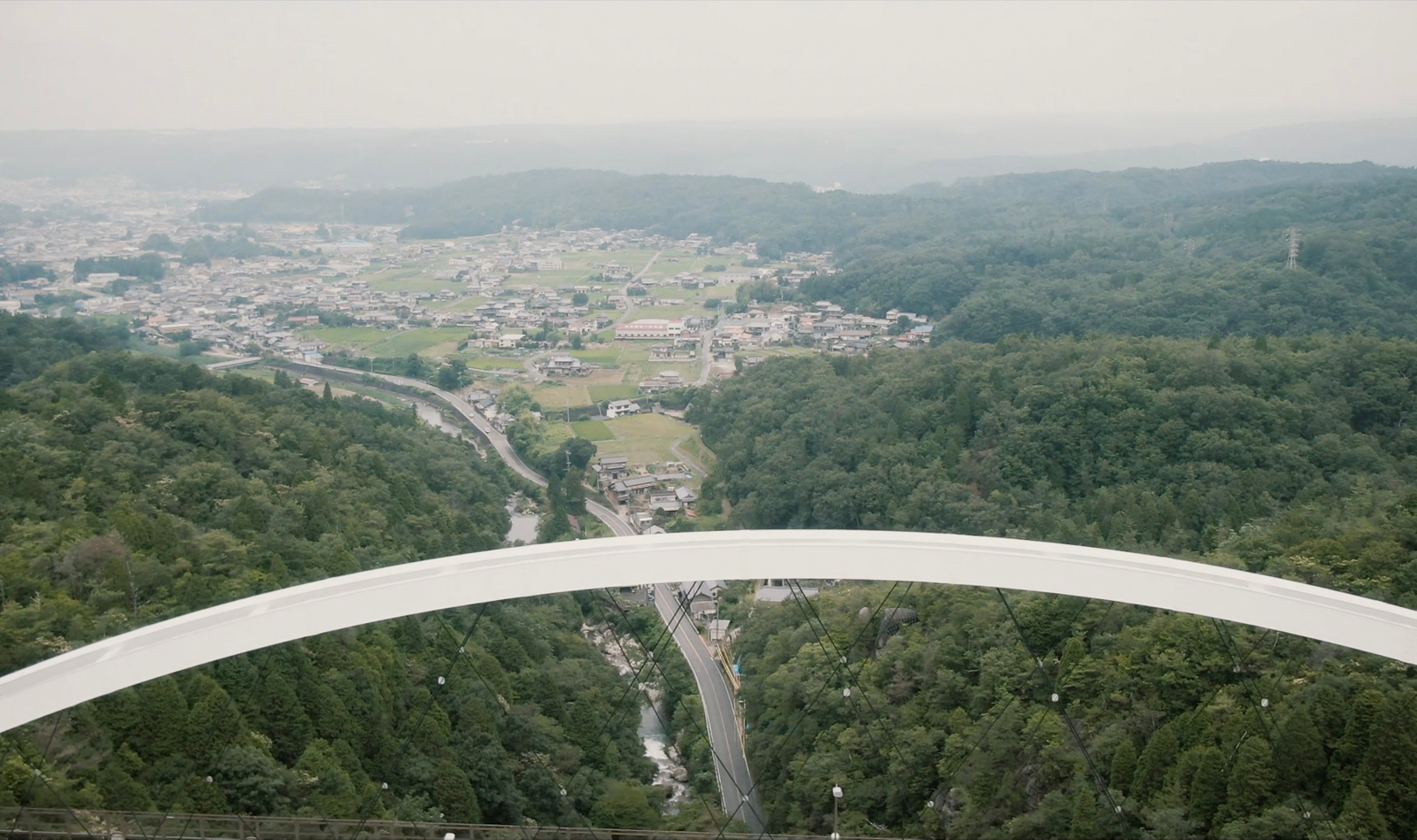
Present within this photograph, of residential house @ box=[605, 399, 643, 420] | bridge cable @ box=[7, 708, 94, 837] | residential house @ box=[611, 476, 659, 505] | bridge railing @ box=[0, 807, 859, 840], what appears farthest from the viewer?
residential house @ box=[605, 399, 643, 420]

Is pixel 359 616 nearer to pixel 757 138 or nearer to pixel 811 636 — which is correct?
pixel 811 636

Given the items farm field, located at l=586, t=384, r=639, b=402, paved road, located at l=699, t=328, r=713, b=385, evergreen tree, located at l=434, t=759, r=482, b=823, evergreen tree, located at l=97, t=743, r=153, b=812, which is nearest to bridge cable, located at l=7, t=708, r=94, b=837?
evergreen tree, located at l=97, t=743, r=153, b=812

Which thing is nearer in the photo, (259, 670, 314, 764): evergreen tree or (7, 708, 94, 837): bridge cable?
(7, 708, 94, 837): bridge cable

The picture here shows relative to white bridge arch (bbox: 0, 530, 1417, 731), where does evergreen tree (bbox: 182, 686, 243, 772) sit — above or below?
below

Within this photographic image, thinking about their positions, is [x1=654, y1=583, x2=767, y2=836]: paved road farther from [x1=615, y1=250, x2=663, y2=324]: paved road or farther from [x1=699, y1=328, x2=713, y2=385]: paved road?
[x1=615, y1=250, x2=663, y2=324]: paved road

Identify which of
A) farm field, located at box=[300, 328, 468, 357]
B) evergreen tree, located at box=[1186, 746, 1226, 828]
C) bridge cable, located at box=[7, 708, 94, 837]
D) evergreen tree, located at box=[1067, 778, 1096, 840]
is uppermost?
bridge cable, located at box=[7, 708, 94, 837]

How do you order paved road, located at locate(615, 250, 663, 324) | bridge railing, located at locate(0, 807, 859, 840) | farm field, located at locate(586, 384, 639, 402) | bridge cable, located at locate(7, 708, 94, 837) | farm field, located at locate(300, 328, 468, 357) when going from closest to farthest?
bridge railing, located at locate(0, 807, 859, 840)
bridge cable, located at locate(7, 708, 94, 837)
farm field, located at locate(586, 384, 639, 402)
farm field, located at locate(300, 328, 468, 357)
paved road, located at locate(615, 250, 663, 324)
